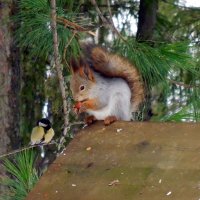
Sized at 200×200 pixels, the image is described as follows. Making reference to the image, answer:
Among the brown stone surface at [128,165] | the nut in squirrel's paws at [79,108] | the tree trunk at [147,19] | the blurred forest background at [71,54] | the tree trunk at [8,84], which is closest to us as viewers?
the brown stone surface at [128,165]

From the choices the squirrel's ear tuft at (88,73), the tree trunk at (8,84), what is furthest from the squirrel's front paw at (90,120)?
the tree trunk at (8,84)

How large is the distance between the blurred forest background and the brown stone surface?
359 millimetres

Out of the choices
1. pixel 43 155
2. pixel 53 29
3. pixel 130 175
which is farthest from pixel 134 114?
pixel 43 155

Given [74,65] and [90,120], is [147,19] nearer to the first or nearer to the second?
[74,65]

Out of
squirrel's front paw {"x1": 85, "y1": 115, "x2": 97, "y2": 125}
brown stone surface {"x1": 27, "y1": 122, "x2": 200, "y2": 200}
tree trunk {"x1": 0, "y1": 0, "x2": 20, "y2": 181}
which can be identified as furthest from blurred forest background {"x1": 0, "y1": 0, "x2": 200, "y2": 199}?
brown stone surface {"x1": 27, "y1": 122, "x2": 200, "y2": 200}

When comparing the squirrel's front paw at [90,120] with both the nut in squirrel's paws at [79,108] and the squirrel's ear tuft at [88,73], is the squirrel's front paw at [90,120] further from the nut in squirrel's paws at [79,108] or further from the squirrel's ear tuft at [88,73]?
the squirrel's ear tuft at [88,73]

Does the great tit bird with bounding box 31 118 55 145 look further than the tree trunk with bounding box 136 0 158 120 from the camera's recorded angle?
No

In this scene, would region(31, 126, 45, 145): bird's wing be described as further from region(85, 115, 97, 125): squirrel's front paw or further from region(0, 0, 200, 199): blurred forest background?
region(85, 115, 97, 125): squirrel's front paw

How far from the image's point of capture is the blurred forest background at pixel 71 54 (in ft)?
11.7

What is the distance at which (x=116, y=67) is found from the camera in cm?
345

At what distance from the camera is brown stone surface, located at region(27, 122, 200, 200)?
101 inches

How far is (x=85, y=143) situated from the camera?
2.93 m

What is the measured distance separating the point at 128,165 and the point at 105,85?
76 centimetres

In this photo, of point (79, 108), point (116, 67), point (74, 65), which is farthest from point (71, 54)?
point (79, 108)
